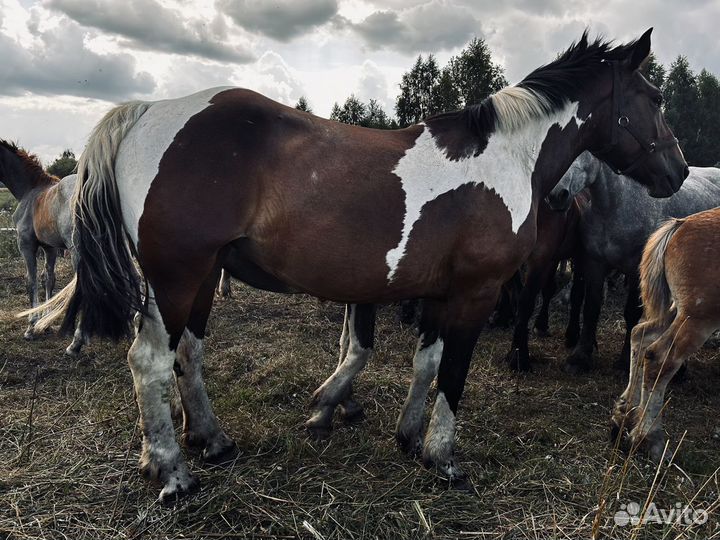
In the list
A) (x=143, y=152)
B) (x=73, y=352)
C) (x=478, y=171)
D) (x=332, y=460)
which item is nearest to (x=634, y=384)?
(x=478, y=171)

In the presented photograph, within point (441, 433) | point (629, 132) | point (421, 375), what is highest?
point (629, 132)

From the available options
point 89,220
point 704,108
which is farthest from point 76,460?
point 704,108

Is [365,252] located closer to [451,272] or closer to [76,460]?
[451,272]

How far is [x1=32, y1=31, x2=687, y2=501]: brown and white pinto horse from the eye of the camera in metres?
2.47

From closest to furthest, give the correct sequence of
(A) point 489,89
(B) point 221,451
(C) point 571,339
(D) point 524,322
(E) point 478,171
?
1. (E) point 478,171
2. (B) point 221,451
3. (D) point 524,322
4. (C) point 571,339
5. (A) point 489,89

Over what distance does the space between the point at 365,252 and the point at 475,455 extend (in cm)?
164

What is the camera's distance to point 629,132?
10.6 ft

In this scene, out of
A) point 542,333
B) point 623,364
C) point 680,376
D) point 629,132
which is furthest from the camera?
point 542,333

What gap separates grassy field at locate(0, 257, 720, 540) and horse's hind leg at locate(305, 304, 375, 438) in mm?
154

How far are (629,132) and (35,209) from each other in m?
6.83

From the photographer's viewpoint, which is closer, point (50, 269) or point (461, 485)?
point (461, 485)

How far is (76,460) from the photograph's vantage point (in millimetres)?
2926

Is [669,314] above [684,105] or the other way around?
the other way around

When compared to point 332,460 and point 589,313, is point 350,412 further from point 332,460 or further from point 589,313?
point 589,313
